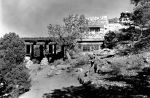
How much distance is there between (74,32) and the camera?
5253cm

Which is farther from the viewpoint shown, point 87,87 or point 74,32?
point 74,32

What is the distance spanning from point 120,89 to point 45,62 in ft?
100

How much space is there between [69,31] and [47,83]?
18.8 m

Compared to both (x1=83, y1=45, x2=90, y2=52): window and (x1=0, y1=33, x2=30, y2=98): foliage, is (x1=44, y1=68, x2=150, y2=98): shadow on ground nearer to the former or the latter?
(x1=0, y1=33, x2=30, y2=98): foliage

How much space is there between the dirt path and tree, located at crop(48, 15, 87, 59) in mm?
11049

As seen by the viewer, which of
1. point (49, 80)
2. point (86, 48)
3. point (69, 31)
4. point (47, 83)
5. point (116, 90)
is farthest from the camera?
point (86, 48)

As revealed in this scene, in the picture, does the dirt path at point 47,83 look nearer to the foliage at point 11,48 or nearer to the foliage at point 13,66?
the foliage at point 13,66

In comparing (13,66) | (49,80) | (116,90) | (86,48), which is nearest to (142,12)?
(49,80)

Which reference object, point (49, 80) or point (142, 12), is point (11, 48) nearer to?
point (49, 80)

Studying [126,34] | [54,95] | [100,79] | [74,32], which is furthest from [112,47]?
[54,95]

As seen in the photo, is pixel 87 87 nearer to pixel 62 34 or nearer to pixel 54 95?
pixel 54 95

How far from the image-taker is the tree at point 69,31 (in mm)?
52312

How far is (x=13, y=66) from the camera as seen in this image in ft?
104

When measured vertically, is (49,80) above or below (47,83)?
above
